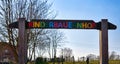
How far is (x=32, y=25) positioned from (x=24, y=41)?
80 centimetres

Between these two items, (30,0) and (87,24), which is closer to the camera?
(87,24)

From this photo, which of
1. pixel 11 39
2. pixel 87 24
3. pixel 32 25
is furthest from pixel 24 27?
pixel 11 39

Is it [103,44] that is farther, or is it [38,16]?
[38,16]

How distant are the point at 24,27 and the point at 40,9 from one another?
8623 mm

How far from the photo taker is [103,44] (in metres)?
16.1

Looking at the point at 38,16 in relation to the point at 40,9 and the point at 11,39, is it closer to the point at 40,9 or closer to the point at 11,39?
the point at 40,9

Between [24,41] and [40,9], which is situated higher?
[40,9]

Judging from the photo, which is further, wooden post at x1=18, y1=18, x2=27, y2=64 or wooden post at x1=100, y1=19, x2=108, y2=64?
wooden post at x1=18, y1=18, x2=27, y2=64

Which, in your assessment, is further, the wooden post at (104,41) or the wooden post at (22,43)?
the wooden post at (22,43)

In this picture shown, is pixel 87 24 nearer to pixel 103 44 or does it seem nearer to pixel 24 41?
pixel 103 44

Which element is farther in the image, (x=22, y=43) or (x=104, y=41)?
(x=22, y=43)

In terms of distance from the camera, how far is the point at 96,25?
16.2 meters

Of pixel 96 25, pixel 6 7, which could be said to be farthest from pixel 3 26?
pixel 96 25

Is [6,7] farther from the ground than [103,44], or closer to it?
farther from the ground
